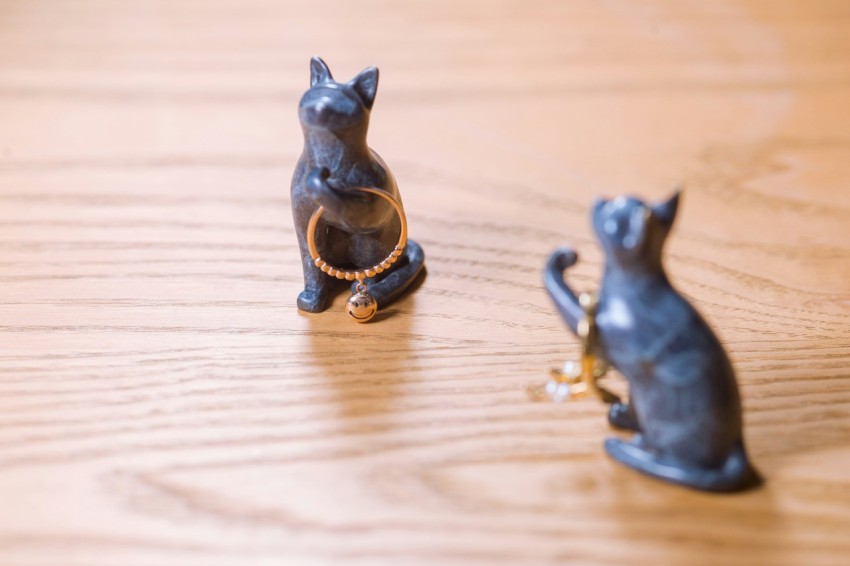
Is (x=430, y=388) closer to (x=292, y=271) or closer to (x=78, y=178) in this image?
(x=292, y=271)

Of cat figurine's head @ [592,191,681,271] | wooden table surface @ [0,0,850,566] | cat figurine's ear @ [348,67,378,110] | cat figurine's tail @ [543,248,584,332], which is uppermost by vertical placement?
cat figurine's ear @ [348,67,378,110]

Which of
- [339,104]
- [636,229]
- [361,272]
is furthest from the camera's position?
[361,272]

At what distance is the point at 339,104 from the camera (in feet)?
3.77

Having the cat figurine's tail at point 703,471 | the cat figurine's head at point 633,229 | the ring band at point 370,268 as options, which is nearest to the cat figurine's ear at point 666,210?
the cat figurine's head at point 633,229

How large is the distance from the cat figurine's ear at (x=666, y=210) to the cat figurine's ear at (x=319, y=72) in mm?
453

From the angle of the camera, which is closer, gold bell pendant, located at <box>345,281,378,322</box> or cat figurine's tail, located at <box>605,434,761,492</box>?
cat figurine's tail, located at <box>605,434,761,492</box>

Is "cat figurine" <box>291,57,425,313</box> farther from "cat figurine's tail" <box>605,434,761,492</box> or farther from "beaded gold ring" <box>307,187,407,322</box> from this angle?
"cat figurine's tail" <box>605,434,761,492</box>

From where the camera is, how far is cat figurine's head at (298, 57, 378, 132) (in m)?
1.15

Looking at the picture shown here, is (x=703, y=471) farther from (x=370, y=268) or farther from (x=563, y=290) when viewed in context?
(x=370, y=268)

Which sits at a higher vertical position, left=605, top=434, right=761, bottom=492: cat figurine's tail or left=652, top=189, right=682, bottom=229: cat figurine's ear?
left=652, top=189, right=682, bottom=229: cat figurine's ear

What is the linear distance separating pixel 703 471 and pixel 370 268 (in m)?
0.50

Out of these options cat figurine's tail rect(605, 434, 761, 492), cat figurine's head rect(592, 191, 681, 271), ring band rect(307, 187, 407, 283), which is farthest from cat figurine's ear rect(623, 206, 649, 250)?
ring band rect(307, 187, 407, 283)

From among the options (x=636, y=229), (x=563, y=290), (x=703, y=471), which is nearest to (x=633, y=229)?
(x=636, y=229)

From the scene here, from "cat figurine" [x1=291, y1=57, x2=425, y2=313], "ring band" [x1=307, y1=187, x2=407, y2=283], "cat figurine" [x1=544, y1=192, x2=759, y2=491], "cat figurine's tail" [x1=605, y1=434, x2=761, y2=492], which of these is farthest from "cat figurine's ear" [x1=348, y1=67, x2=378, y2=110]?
"cat figurine's tail" [x1=605, y1=434, x2=761, y2=492]
